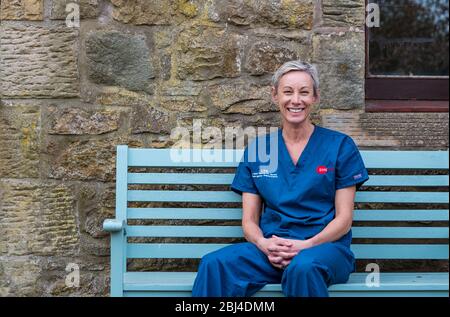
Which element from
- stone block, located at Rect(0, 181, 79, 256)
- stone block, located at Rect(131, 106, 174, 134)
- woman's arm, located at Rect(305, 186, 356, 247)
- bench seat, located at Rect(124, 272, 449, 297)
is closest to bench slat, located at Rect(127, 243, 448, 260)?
bench seat, located at Rect(124, 272, 449, 297)

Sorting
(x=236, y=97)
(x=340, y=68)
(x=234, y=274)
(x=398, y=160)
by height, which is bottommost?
(x=234, y=274)

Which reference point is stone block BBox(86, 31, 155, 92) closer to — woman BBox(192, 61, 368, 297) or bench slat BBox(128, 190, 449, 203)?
bench slat BBox(128, 190, 449, 203)

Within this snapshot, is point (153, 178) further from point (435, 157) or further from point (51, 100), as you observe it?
point (435, 157)

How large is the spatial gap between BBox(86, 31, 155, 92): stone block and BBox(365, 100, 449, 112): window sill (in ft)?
3.79

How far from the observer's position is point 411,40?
3.81 meters

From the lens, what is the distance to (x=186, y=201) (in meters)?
3.36

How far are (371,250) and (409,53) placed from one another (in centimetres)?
114

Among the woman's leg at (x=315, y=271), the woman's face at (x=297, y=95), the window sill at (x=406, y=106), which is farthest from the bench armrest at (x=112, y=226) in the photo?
the window sill at (x=406, y=106)

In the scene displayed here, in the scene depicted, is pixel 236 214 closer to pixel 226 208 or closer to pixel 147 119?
pixel 226 208

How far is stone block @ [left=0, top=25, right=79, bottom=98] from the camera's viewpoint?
3500 mm

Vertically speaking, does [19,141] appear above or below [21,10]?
below

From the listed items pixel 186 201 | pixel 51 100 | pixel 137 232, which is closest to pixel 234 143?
pixel 186 201

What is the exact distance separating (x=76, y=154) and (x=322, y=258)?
4.63 ft

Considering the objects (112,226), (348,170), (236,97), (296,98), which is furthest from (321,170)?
(112,226)
